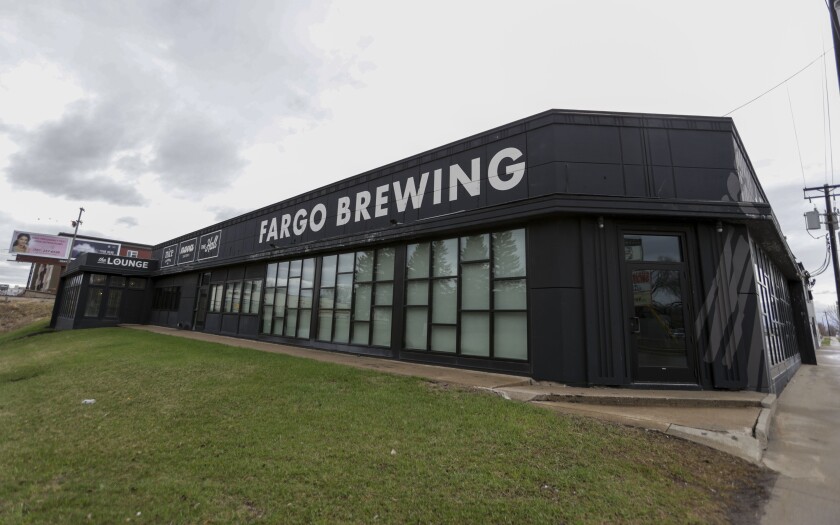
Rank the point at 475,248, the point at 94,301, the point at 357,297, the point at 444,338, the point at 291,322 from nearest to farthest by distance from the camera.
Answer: the point at 475,248 < the point at 444,338 < the point at 357,297 < the point at 291,322 < the point at 94,301

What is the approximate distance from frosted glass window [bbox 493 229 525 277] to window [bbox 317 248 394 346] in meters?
3.23

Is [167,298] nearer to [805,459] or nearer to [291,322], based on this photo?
[291,322]

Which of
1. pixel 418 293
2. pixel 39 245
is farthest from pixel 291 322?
pixel 39 245

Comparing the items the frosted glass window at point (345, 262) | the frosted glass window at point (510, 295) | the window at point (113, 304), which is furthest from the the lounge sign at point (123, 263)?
the frosted glass window at point (510, 295)

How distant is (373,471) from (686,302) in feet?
20.6

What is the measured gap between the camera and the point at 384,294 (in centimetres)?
1079

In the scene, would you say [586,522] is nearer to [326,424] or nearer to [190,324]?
[326,424]

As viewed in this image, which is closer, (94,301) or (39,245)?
(94,301)

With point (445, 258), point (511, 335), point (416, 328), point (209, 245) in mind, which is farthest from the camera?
point (209, 245)

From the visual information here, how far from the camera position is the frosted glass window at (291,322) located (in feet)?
45.2

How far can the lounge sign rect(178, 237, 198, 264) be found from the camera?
832 inches

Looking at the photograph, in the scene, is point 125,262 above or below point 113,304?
above

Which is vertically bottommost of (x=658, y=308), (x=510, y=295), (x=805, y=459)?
(x=805, y=459)

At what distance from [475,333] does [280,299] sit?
880cm
